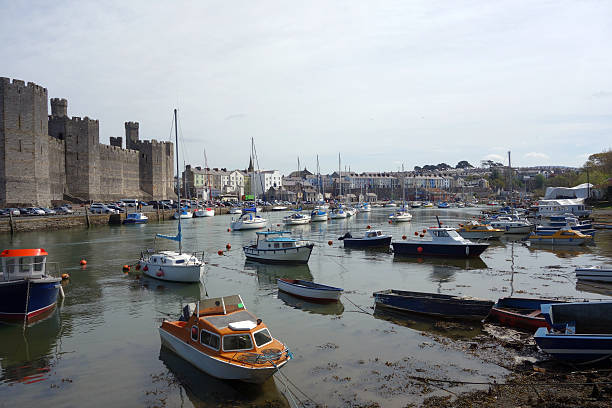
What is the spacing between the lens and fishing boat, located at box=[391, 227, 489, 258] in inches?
1131

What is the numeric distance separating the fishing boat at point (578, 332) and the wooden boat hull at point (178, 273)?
1539 cm

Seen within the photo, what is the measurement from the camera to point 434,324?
15281 millimetres

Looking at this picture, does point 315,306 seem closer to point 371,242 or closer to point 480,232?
point 371,242

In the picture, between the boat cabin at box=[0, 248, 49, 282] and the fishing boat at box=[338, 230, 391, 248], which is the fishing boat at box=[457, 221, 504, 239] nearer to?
the fishing boat at box=[338, 230, 391, 248]

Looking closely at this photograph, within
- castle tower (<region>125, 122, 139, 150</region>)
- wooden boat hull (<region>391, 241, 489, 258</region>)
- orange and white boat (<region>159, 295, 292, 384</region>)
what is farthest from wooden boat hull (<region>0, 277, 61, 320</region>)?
castle tower (<region>125, 122, 139, 150</region>)

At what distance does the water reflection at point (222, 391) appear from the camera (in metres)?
→ 10.2

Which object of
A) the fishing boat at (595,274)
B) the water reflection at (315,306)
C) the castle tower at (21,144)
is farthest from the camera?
the castle tower at (21,144)

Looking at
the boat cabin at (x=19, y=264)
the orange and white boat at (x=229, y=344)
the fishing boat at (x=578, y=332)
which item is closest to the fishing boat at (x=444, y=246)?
the fishing boat at (x=578, y=332)

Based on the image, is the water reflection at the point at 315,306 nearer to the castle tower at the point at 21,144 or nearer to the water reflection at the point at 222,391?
the water reflection at the point at 222,391

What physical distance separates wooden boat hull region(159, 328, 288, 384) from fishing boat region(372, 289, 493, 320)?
7281 millimetres

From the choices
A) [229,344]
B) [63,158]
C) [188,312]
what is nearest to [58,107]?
[63,158]

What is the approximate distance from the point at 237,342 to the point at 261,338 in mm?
592

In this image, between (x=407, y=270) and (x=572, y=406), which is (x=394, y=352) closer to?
(x=572, y=406)

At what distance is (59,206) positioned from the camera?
65.1 meters
